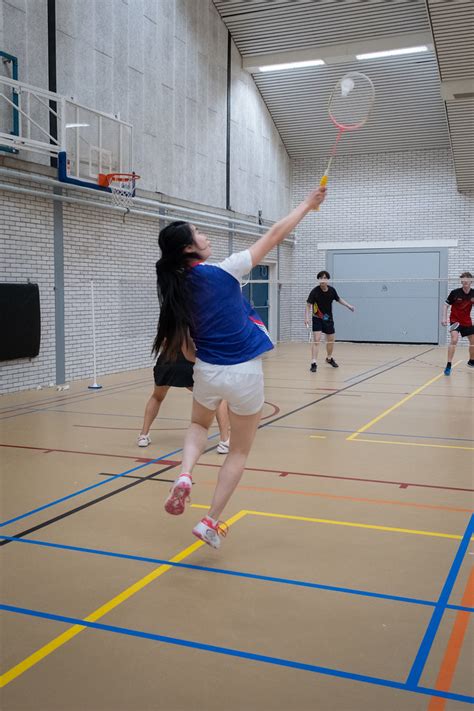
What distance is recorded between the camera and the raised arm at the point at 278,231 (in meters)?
3.96

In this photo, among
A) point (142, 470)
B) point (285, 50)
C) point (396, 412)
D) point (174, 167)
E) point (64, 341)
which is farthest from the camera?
point (285, 50)

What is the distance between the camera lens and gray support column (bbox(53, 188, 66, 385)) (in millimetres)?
13312

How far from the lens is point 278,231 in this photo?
4.01m

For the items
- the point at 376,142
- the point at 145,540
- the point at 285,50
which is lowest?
the point at 145,540

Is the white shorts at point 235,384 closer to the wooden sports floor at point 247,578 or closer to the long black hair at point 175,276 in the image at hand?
the long black hair at point 175,276

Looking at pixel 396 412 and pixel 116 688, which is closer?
pixel 116 688

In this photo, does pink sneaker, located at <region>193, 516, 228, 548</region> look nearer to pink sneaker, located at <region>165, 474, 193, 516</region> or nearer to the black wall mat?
pink sneaker, located at <region>165, 474, 193, 516</region>

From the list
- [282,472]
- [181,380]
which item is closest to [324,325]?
[181,380]

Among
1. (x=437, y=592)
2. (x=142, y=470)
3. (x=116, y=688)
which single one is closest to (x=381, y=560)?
(x=437, y=592)

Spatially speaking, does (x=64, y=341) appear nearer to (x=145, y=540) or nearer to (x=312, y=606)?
(x=145, y=540)

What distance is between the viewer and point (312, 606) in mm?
3758

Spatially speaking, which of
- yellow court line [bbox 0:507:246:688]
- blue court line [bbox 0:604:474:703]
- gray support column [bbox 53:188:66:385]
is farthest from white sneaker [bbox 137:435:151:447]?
gray support column [bbox 53:188:66:385]

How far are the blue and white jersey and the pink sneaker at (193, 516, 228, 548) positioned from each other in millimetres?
1027

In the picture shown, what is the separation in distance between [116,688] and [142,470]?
3.88 metres
